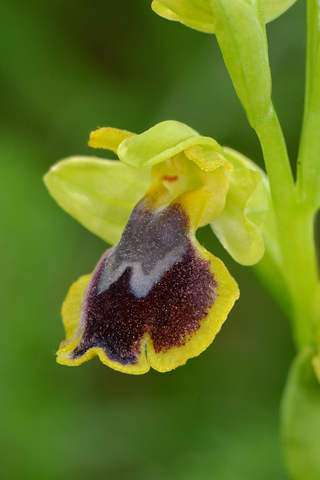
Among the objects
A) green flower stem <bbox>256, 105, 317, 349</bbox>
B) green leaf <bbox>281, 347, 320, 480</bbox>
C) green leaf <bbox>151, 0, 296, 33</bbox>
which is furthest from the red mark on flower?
green leaf <bbox>281, 347, 320, 480</bbox>

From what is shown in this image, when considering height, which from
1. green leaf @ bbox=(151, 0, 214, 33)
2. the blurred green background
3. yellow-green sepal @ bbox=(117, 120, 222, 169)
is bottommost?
the blurred green background

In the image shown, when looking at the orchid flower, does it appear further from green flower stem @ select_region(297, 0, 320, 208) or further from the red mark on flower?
green flower stem @ select_region(297, 0, 320, 208)

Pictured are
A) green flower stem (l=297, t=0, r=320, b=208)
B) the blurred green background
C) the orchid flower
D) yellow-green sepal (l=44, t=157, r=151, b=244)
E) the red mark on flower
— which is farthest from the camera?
the blurred green background

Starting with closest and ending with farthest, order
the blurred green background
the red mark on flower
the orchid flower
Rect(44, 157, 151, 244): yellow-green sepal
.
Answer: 1. the orchid flower
2. the red mark on flower
3. Rect(44, 157, 151, 244): yellow-green sepal
4. the blurred green background

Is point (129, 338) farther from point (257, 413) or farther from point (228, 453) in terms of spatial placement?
point (257, 413)

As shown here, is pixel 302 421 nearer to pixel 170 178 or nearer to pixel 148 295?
pixel 148 295

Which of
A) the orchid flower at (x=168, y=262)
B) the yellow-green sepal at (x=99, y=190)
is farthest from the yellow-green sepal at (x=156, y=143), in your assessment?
the yellow-green sepal at (x=99, y=190)

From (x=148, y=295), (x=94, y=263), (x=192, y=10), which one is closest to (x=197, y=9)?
(x=192, y=10)

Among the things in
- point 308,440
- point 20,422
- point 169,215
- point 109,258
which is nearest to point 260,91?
point 169,215
